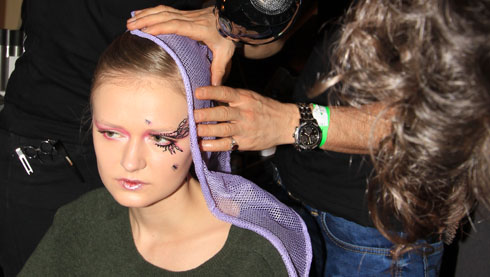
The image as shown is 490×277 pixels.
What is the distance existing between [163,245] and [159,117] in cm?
39

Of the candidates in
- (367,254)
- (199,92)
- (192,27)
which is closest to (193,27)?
(192,27)

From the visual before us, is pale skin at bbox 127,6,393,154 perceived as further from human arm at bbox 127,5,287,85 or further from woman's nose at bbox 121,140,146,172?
woman's nose at bbox 121,140,146,172

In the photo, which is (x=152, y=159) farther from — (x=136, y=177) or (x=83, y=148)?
(x=83, y=148)

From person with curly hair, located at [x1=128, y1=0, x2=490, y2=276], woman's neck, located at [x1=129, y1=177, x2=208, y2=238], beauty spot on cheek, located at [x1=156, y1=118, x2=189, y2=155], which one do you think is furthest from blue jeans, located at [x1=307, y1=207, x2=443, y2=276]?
beauty spot on cheek, located at [x1=156, y1=118, x2=189, y2=155]

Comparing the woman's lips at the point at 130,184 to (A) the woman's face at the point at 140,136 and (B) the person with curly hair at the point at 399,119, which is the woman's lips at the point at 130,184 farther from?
(B) the person with curly hair at the point at 399,119

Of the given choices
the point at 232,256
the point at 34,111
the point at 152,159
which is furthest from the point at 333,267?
the point at 34,111

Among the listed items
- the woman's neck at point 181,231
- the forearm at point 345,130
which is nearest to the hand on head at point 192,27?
the forearm at point 345,130

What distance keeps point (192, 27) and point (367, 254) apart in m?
0.76

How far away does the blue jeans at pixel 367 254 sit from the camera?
43.5 inches

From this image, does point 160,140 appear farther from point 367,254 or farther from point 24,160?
point 367,254

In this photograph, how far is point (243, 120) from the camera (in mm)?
933

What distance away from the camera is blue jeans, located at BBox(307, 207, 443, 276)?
3.62 ft

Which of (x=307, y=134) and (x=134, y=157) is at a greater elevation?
(x=307, y=134)

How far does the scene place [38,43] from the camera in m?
1.21
